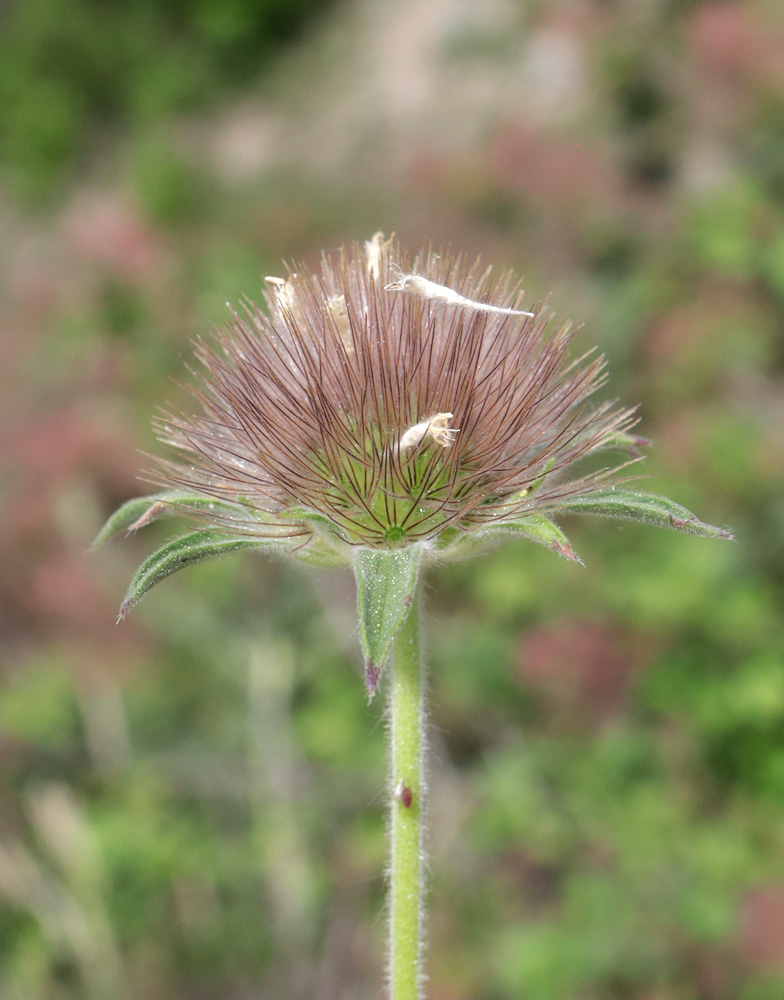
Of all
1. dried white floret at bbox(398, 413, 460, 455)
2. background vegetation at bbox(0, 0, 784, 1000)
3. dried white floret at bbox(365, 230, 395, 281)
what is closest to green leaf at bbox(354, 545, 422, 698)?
dried white floret at bbox(398, 413, 460, 455)

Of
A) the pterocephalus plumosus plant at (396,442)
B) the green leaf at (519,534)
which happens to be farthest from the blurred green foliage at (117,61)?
the green leaf at (519,534)

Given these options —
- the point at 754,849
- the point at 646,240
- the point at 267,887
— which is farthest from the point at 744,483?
the point at 267,887

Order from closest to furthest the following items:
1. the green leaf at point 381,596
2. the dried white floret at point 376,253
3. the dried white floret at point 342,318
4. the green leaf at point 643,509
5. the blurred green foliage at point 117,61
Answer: the green leaf at point 381,596, the green leaf at point 643,509, the dried white floret at point 342,318, the dried white floret at point 376,253, the blurred green foliage at point 117,61

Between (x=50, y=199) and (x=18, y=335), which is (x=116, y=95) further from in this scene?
(x=18, y=335)

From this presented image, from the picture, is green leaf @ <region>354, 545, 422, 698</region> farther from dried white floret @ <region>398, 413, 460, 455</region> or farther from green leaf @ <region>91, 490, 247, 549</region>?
green leaf @ <region>91, 490, 247, 549</region>

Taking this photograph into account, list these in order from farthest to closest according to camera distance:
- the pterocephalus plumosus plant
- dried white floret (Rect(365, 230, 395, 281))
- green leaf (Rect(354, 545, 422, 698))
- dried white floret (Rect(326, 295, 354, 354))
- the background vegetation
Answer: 1. the background vegetation
2. dried white floret (Rect(365, 230, 395, 281))
3. dried white floret (Rect(326, 295, 354, 354))
4. the pterocephalus plumosus plant
5. green leaf (Rect(354, 545, 422, 698))

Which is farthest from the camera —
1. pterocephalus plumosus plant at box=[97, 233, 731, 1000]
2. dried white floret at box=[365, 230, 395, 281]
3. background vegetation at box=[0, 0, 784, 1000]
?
background vegetation at box=[0, 0, 784, 1000]

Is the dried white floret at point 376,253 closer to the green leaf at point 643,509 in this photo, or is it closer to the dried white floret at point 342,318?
the dried white floret at point 342,318

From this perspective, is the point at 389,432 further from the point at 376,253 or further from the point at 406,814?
the point at 406,814
